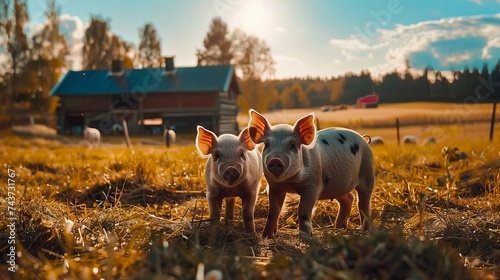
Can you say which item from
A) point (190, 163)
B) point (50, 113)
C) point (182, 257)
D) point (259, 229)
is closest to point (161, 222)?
point (259, 229)

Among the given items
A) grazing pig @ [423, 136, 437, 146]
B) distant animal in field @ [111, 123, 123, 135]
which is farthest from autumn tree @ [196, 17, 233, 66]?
grazing pig @ [423, 136, 437, 146]

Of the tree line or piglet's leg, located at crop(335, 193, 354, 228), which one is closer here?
piglet's leg, located at crop(335, 193, 354, 228)

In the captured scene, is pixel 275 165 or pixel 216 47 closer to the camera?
pixel 275 165

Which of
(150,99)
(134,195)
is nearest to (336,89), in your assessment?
(134,195)

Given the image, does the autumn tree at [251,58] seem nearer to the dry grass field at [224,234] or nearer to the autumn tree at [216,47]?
the autumn tree at [216,47]

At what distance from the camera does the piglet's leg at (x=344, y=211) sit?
4.09 metres

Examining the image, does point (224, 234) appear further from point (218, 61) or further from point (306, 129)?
point (218, 61)

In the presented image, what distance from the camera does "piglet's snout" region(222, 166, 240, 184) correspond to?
142 inches

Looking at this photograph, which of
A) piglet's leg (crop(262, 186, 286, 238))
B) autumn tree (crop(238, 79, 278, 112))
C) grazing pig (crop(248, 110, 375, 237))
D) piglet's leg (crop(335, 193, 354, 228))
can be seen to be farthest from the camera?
autumn tree (crop(238, 79, 278, 112))

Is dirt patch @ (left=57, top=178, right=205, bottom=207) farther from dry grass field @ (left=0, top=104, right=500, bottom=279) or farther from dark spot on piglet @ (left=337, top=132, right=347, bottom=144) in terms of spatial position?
dark spot on piglet @ (left=337, top=132, right=347, bottom=144)

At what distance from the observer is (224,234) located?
3545mm

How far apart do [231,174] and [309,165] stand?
570 mm

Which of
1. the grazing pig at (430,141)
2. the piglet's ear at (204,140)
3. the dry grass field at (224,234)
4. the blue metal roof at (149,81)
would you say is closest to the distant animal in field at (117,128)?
the blue metal roof at (149,81)

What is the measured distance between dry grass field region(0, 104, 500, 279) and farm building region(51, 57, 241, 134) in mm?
16446
